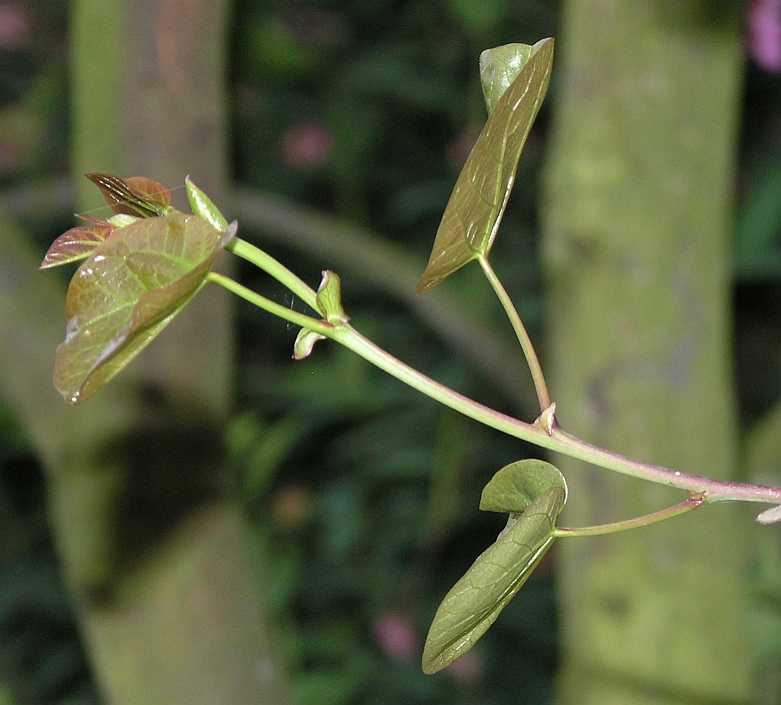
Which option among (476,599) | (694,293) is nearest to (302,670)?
(694,293)

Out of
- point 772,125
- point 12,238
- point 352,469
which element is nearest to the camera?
point 12,238

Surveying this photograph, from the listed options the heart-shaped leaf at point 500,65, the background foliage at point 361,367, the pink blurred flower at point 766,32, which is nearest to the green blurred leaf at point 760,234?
the background foliage at point 361,367

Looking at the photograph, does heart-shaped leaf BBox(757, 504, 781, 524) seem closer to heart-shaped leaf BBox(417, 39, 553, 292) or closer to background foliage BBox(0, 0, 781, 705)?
heart-shaped leaf BBox(417, 39, 553, 292)

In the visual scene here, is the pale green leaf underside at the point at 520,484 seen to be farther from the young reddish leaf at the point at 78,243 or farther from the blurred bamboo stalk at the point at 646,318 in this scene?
the blurred bamboo stalk at the point at 646,318

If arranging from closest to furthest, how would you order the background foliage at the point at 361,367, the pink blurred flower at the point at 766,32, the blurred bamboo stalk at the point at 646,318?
the blurred bamboo stalk at the point at 646,318 < the pink blurred flower at the point at 766,32 < the background foliage at the point at 361,367

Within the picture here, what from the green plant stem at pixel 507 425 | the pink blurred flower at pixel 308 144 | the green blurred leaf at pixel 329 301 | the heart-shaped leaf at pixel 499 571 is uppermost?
the green blurred leaf at pixel 329 301

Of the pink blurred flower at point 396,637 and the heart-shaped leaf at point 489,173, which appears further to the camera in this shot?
the pink blurred flower at point 396,637

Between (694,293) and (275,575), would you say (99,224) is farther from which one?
(275,575)
